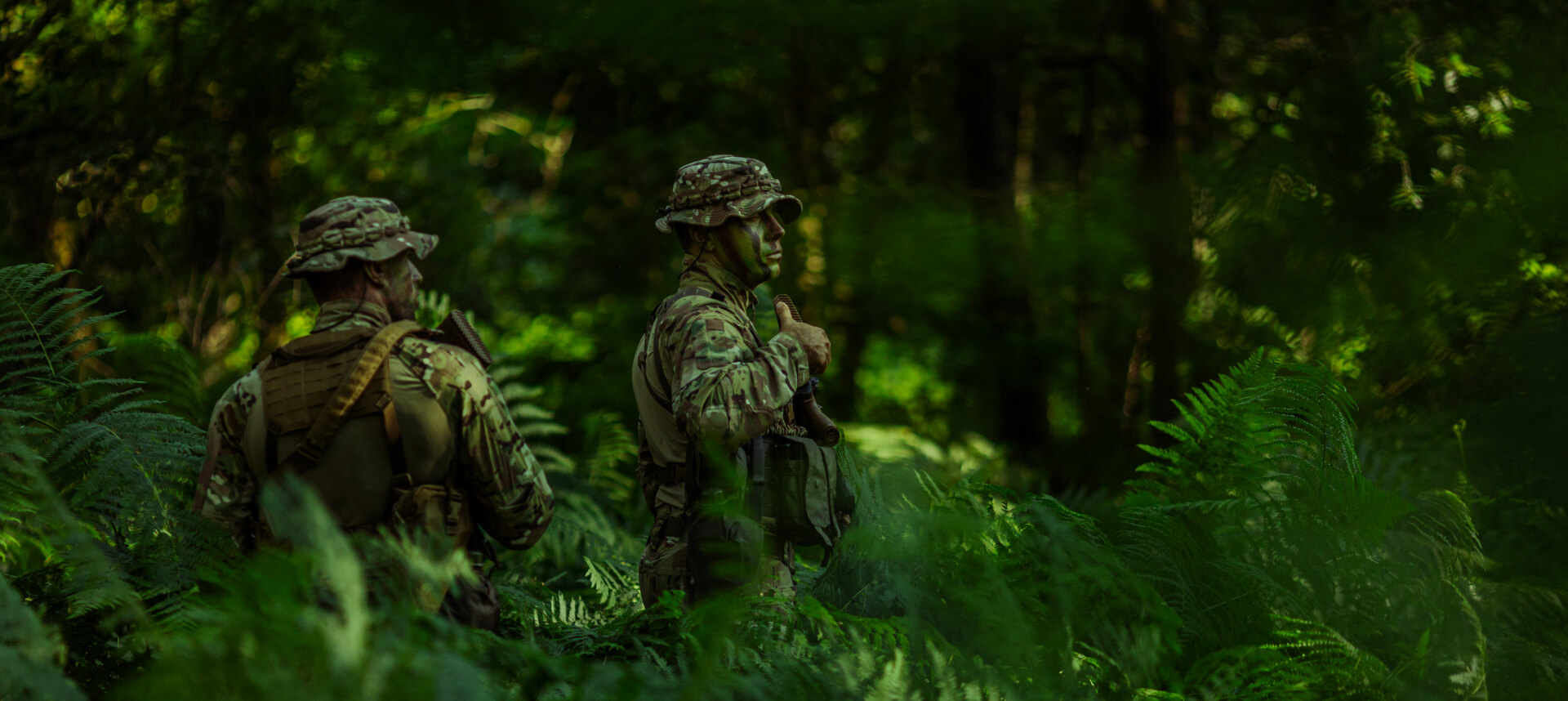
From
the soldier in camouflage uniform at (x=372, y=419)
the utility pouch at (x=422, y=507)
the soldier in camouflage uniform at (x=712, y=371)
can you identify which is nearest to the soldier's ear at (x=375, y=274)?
the soldier in camouflage uniform at (x=372, y=419)

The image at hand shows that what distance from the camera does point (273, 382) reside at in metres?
2.79

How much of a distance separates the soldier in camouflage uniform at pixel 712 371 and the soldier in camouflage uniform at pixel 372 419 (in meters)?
0.37

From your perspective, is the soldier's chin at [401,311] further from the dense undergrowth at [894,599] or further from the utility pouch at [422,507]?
the dense undergrowth at [894,599]

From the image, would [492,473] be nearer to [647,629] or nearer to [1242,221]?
[647,629]

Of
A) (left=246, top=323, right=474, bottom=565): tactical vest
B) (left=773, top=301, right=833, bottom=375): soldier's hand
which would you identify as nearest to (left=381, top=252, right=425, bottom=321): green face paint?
(left=246, top=323, right=474, bottom=565): tactical vest

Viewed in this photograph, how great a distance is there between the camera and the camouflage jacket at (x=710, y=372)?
279 cm

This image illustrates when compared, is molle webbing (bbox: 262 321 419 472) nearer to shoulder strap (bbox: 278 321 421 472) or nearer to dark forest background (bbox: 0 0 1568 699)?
shoulder strap (bbox: 278 321 421 472)

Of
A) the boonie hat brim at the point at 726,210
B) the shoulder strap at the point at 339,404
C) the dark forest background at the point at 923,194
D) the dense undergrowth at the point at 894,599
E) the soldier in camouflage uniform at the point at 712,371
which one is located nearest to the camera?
the dense undergrowth at the point at 894,599

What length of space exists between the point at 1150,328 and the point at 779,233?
520 centimetres

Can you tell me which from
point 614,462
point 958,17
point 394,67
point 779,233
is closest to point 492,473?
point 779,233

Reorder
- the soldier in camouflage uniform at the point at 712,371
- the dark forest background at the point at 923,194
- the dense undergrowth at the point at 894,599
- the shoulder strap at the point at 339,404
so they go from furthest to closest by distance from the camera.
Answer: the dark forest background at the point at 923,194
the soldier in camouflage uniform at the point at 712,371
the shoulder strap at the point at 339,404
the dense undergrowth at the point at 894,599

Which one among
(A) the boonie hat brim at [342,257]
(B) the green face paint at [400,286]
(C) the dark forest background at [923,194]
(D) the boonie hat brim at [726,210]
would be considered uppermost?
(D) the boonie hat brim at [726,210]

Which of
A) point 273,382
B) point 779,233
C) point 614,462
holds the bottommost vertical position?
point 614,462

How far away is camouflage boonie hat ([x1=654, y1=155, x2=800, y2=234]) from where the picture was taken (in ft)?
10.1
